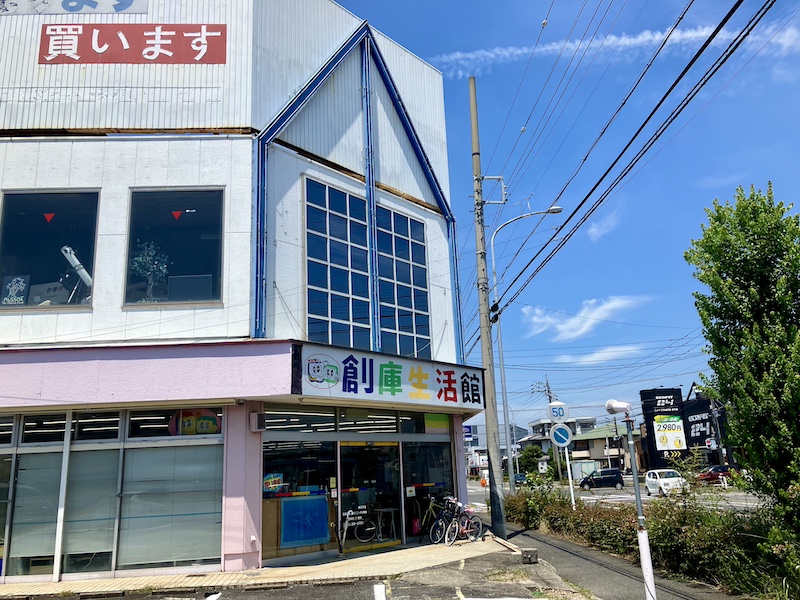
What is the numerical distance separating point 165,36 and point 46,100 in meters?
2.99

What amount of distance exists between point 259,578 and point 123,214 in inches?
311

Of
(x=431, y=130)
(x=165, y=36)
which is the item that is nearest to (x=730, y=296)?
(x=431, y=130)

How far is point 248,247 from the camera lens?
13.1m

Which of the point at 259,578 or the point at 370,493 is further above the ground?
the point at 370,493

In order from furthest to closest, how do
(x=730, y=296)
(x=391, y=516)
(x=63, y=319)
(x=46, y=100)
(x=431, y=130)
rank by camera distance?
(x=431, y=130)
(x=391, y=516)
(x=46, y=100)
(x=63, y=319)
(x=730, y=296)

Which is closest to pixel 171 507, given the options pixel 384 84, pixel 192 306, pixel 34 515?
pixel 34 515

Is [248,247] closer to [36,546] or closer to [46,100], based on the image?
[46,100]

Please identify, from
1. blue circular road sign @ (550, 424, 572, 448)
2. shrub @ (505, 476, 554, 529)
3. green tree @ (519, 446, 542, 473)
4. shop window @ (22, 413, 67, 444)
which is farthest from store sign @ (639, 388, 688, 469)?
shop window @ (22, 413, 67, 444)

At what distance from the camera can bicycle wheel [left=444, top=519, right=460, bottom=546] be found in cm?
1527

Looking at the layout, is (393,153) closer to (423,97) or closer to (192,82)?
(423,97)

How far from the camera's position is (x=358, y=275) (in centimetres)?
1575

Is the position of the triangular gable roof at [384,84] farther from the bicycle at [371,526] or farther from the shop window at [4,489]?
the bicycle at [371,526]

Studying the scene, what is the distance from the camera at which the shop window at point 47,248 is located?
12.7m

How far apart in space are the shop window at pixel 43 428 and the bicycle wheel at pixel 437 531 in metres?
8.86
